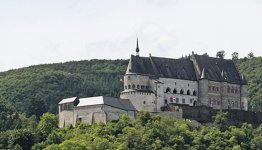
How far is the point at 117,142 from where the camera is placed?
85750 millimetres

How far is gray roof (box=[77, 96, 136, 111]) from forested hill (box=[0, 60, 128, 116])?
32.5m

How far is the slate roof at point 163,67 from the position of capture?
9299 cm

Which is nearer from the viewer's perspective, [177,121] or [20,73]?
[177,121]

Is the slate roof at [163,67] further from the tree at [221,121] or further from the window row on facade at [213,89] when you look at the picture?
the tree at [221,121]

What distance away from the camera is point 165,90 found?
308 ft

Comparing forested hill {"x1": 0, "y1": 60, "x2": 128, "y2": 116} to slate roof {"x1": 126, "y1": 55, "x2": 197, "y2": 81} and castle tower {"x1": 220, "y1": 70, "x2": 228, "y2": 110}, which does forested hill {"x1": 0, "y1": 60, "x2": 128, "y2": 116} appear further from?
castle tower {"x1": 220, "y1": 70, "x2": 228, "y2": 110}

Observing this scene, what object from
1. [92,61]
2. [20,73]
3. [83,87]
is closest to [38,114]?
[83,87]

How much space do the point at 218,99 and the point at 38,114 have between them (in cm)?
2032

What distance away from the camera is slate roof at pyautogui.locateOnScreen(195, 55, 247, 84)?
320 feet

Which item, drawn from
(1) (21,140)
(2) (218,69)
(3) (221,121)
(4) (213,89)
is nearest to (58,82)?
(2) (218,69)

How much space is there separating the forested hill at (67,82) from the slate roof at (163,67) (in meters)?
22.1

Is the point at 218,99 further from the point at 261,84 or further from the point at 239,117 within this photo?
the point at 261,84

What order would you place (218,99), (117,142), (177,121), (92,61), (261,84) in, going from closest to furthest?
(117,142), (177,121), (218,99), (261,84), (92,61)

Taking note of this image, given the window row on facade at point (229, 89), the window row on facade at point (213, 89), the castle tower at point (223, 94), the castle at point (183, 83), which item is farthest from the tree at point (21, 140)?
the castle tower at point (223, 94)
